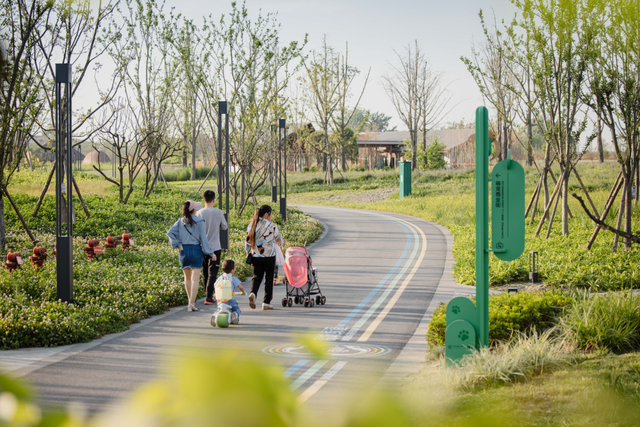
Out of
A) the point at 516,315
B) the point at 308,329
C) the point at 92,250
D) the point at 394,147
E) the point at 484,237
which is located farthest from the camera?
the point at 394,147

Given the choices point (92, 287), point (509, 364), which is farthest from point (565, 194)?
point (92, 287)

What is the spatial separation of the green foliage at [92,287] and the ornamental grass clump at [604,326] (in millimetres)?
5922

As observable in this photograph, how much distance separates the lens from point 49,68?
17.2 meters

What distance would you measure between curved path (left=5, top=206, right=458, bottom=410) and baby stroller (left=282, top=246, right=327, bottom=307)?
163 mm

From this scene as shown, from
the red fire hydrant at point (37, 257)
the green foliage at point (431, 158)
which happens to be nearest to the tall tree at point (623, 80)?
the red fire hydrant at point (37, 257)

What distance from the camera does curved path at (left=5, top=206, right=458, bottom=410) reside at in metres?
5.67

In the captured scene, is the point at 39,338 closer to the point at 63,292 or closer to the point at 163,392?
the point at 63,292

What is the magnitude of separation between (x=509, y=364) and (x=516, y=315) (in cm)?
165

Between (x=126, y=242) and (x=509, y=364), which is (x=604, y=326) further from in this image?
(x=126, y=242)

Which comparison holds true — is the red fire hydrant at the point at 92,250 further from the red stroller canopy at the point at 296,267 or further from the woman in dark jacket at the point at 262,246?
the red stroller canopy at the point at 296,267

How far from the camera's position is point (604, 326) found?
270 inches

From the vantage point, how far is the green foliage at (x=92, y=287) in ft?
24.6

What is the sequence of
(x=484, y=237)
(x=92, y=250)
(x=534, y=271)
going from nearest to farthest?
(x=484, y=237)
(x=534, y=271)
(x=92, y=250)

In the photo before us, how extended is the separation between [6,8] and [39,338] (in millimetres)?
8858
